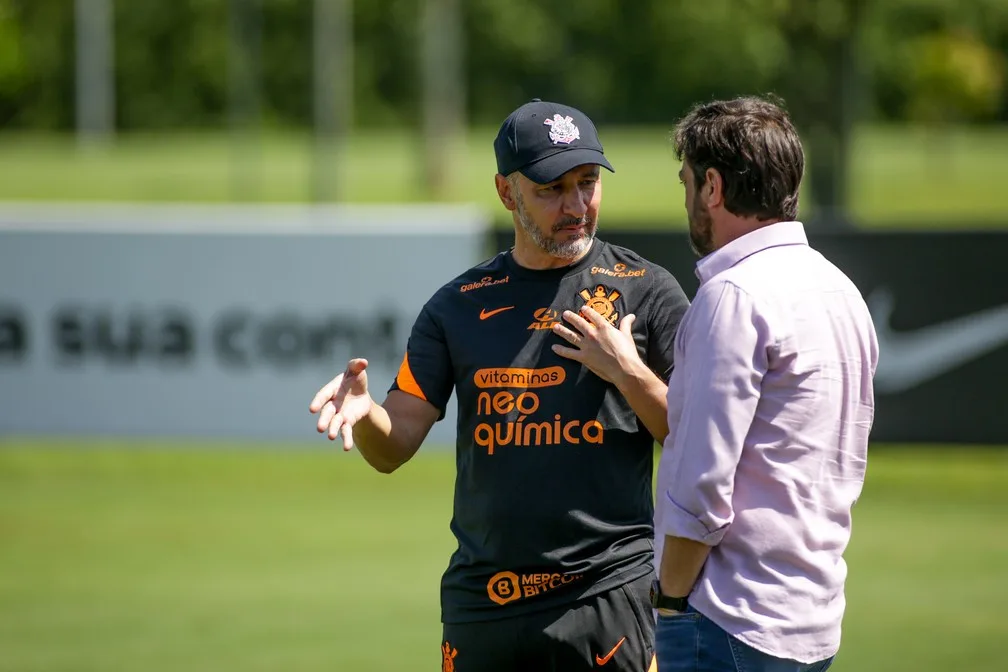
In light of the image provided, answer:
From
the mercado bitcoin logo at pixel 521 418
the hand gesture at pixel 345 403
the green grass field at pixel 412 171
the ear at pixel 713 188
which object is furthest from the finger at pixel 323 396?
the green grass field at pixel 412 171

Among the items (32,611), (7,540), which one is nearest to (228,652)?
(32,611)

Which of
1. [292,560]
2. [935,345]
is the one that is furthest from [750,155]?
[935,345]

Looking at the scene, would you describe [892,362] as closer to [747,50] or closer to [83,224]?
[83,224]

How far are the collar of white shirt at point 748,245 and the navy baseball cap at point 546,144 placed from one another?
1.97 feet

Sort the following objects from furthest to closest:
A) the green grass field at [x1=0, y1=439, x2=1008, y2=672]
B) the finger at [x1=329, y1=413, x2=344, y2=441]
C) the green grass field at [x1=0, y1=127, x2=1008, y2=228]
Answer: the green grass field at [x1=0, y1=127, x2=1008, y2=228] < the green grass field at [x1=0, y1=439, x2=1008, y2=672] < the finger at [x1=329, y1=413, x2=344, y2=441]

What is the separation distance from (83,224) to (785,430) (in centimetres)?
900

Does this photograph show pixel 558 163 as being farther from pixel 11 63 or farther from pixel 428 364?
pixel 11 63

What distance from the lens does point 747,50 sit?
42188 mm

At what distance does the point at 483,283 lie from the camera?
3578 millimetres

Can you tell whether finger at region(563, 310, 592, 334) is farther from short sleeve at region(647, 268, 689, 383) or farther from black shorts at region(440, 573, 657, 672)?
black shorts at region(440, 573, 657, 672)

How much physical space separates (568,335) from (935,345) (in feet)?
22.5

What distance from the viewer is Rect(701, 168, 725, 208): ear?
2.82 m

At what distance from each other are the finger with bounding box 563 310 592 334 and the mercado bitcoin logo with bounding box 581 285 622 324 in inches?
3.9

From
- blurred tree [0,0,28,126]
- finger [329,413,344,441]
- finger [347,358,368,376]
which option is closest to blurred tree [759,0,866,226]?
finger [347,358,368,376]
